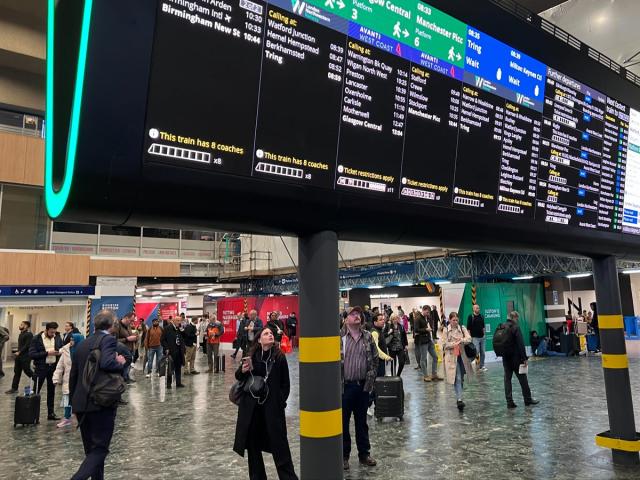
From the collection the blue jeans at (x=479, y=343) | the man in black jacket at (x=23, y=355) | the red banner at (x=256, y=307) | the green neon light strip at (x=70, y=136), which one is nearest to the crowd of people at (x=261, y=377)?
the man in black jacket at (x=23, y=355)

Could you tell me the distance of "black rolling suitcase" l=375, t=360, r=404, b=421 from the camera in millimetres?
7918

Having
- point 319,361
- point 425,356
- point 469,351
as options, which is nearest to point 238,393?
point 319,361

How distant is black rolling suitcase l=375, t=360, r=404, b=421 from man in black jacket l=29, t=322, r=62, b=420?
6179 mm

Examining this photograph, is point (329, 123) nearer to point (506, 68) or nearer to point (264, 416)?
point (506, 68)

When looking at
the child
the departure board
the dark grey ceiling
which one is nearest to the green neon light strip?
the departure board

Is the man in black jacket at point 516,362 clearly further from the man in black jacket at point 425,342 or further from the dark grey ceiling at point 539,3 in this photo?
the dark grey ceiling at point 539,3

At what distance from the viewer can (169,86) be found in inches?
101

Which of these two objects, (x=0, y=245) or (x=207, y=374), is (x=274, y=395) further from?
(x=0, y=245)

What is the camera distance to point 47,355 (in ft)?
28.7

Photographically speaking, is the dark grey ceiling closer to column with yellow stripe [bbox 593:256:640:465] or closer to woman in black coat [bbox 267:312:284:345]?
column with yellow stripe [bbox 593:256:640:465]

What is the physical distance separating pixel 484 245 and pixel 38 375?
8.78 m

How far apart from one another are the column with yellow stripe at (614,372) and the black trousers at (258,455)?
4.09 meters

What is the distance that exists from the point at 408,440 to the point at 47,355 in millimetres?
6875

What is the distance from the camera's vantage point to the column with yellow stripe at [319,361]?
325cm
